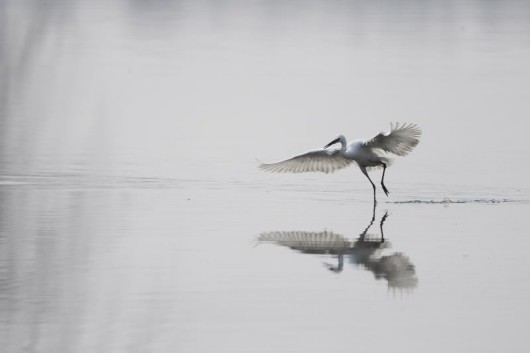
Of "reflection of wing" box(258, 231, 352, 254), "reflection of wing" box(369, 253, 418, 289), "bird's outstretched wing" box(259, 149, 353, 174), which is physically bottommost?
"reflection of wing" box(369, 253, 418, 289)

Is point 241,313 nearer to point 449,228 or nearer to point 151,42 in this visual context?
point 449,228

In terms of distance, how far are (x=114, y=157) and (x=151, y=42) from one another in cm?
2578

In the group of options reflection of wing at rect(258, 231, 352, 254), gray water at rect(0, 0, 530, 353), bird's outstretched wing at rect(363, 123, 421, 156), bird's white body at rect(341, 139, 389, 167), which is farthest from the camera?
bird's white body at rect(341, 139, 389, 167)

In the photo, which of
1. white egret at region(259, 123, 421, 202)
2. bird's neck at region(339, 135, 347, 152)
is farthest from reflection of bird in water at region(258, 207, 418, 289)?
bird's neck at region(339, 135, 347, 152)

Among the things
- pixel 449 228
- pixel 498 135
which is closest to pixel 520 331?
pixel 449 228

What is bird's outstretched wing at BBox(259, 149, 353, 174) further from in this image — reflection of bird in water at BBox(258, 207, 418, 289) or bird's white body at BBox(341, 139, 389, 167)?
reflection of bird in water at BBox(258, 207, 418, 289)

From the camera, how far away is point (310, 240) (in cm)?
1593

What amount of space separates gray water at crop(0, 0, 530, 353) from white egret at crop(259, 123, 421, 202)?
0.33 meters

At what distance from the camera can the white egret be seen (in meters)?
20.2

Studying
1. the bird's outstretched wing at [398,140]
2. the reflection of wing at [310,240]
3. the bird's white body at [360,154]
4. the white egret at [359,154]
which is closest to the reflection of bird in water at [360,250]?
the reflection of wing at [310,240]

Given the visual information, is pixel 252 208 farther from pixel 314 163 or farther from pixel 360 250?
pixel 360 250

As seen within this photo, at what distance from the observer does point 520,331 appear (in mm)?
11578

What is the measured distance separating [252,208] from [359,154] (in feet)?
8.55

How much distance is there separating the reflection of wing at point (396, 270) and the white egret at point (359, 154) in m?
5.46
